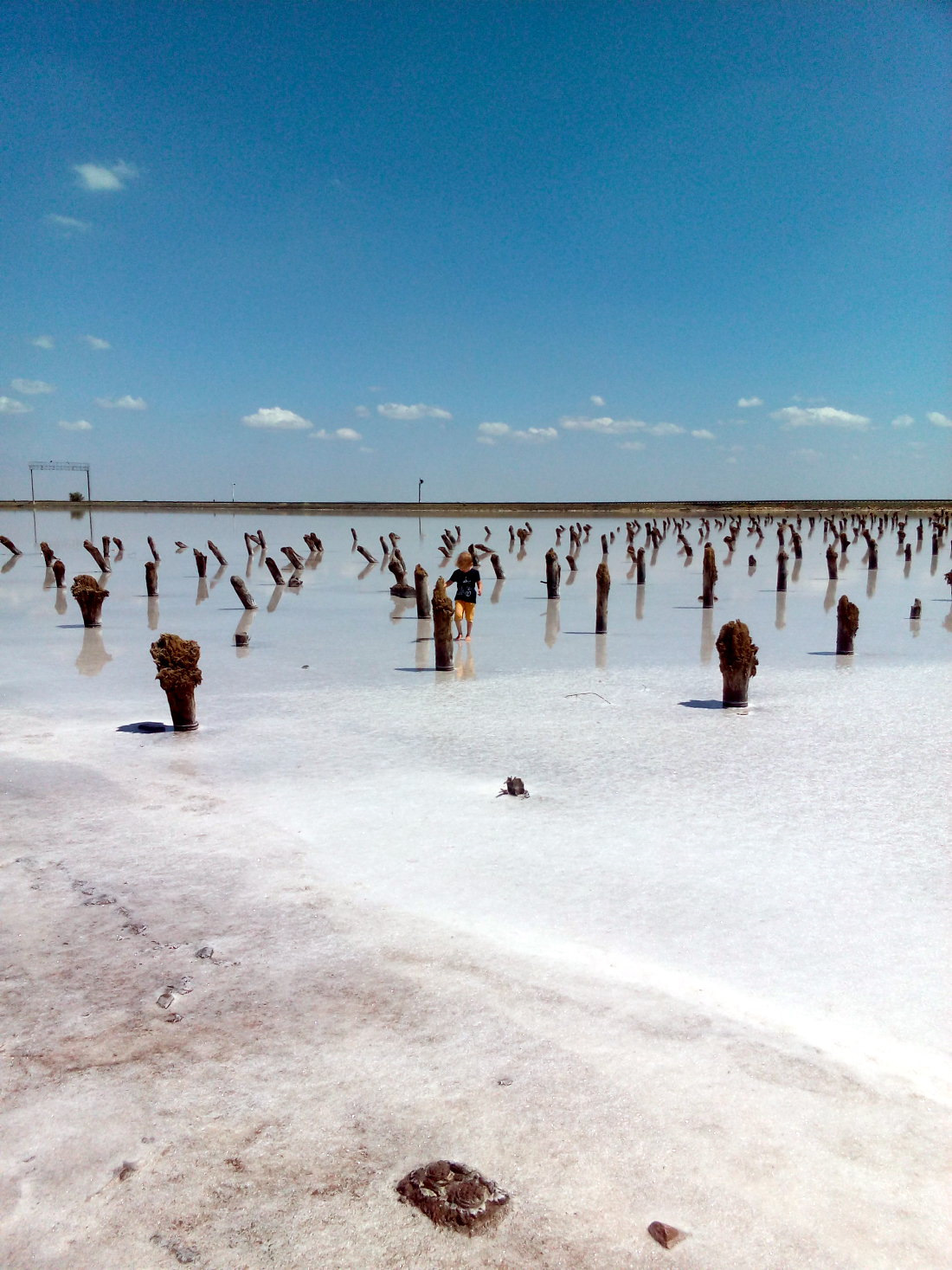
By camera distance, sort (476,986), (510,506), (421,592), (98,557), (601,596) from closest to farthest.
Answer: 1. (476,986)
2. (601,596)
3. (421,592)
4. (98,557)
5. (510,506)

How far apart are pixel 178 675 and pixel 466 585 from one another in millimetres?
6083

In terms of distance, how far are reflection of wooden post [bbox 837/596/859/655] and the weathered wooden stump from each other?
8.05 metres

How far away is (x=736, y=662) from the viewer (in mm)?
8977

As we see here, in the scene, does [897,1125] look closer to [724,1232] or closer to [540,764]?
[724,1232]

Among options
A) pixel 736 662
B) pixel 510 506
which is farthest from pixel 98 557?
pixel 510 506

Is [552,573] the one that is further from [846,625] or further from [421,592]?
[846,625]

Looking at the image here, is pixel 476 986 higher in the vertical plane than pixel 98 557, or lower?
lower

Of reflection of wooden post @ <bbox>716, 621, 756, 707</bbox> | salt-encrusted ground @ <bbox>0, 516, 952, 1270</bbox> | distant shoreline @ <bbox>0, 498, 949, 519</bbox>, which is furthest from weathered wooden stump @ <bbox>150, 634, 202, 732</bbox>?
distant shoreline @ <bbox>0, 498, 949, 519</bbox>

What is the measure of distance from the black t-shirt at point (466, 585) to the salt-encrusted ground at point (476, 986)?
4.72 metres

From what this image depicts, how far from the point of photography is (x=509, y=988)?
3752mm

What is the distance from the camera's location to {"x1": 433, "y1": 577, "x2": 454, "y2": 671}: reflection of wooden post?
35.2ft

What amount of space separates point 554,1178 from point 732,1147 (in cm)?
Result: 55

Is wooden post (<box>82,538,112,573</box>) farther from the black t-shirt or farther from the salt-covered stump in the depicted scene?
the salt-covered stump

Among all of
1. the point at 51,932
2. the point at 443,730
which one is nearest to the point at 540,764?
the point at 443,730
